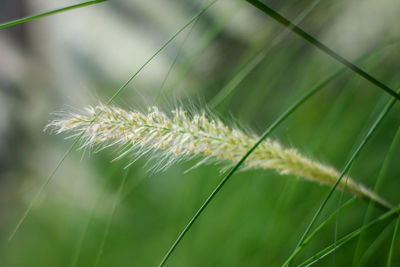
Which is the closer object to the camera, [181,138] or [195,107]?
[181,138]

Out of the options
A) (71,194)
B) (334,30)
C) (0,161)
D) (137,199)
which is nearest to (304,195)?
(334,30)

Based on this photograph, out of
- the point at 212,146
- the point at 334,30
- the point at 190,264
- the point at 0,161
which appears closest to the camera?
the point at 212,146

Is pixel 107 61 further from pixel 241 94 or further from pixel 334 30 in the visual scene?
pixel 334 30

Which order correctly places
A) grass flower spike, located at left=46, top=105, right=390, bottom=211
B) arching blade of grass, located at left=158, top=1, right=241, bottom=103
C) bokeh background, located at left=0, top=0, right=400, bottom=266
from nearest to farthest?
1. grass flower spike, located at left=46, top=105, right=390, bottom=211
2. arching blade of grass, located at left=158, top=1, right=241, bottom=103
3. bokeh background, located at left=0, top=0, right=400, bottom=266

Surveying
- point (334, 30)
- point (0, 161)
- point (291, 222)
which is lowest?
point (0, 161)

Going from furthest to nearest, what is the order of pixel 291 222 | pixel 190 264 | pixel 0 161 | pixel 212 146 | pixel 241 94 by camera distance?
pixel 0 161 < pixel 241 94 < pixel 190 264 < pixel 291 222 < pixel 212 146

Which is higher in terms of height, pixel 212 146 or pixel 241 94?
pixel 241 94
